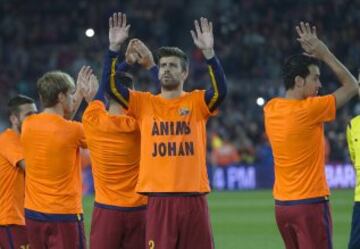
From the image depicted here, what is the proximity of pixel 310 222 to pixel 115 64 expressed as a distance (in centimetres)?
193

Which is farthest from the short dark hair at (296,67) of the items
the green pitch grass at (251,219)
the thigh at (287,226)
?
the green pitch grass at (251,219)

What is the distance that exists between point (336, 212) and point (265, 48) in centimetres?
1208

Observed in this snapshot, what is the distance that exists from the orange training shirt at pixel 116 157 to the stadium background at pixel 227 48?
49.6 feet

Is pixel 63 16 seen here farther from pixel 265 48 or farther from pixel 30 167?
pixel 30 167

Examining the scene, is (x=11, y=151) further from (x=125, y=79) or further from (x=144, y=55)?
(x=144, y=55)

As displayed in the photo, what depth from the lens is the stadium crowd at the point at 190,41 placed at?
28062 millimetres

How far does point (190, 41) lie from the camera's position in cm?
3077

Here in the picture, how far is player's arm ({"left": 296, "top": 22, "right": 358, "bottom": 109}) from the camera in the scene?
7.67 meters

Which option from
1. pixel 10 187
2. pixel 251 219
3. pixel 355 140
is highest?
pixel 355 140

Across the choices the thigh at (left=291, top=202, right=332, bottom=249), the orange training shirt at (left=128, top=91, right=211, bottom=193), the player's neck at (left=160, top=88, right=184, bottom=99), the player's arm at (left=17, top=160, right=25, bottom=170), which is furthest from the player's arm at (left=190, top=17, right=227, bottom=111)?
the player's arm at (left=17, top=160, right=25, bottom=170)

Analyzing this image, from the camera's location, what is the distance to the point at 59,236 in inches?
316

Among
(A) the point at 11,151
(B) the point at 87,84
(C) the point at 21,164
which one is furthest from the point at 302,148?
(A) the point at 11,151

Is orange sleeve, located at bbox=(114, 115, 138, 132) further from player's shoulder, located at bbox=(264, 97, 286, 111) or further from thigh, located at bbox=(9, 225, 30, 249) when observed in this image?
thigh, located at bbox=(9, 225, 30, 249)

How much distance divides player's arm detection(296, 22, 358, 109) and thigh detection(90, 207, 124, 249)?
78.4 inches
